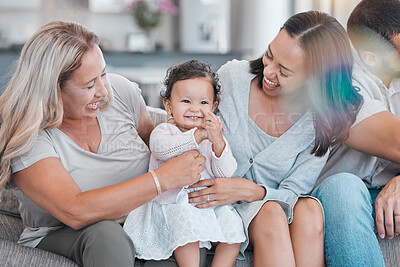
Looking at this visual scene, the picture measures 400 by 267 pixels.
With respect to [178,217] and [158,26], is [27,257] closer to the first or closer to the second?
[178,217]

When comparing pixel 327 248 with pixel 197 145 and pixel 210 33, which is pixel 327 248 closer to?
pixel 197 145

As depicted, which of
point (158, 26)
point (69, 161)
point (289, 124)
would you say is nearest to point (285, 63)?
point (289, 124)

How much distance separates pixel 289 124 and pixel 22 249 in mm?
886

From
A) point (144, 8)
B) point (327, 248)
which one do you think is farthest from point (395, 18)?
point (144, 8)

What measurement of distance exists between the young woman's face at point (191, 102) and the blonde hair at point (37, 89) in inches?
12.4

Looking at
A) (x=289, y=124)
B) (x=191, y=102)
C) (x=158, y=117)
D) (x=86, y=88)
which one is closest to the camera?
(x=86, y=88)

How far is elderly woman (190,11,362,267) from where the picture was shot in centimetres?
141

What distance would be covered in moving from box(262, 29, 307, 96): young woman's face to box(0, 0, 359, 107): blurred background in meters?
3.15

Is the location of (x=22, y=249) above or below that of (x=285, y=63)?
below

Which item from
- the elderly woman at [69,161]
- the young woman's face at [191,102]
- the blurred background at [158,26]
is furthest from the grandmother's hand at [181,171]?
the blurred background at [158,26]

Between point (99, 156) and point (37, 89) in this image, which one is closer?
point (37, 89)

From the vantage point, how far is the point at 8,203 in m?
1.73

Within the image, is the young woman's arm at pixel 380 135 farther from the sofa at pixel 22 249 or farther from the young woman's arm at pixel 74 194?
the young woman's arm at pixel 74 194

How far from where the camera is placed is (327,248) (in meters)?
1.42
